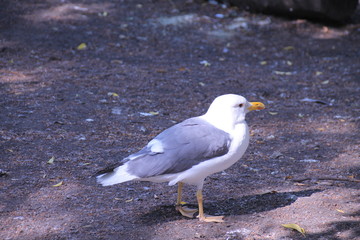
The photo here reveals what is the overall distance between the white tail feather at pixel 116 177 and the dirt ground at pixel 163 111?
317 mm

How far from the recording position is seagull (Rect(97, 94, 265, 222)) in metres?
3.57

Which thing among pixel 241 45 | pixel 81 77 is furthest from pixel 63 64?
pixel 241 45

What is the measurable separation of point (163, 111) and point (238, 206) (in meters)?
2.55

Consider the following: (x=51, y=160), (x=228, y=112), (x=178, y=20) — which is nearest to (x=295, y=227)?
(x=228, y=112)

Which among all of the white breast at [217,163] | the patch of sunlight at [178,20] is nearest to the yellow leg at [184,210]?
the white breast at [217,163]

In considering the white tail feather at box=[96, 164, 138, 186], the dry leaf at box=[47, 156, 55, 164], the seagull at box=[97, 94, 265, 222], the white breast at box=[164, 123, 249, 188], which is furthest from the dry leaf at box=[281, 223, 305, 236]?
the dry leaf at box=[47, 156, 55, 164]

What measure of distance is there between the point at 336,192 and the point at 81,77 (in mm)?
4145

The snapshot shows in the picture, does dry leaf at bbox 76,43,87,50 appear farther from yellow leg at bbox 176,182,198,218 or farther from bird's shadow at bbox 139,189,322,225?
yellow leg at bbox 176,182,198,218

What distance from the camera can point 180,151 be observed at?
3596 millimetres

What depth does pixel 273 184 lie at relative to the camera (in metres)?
4.50

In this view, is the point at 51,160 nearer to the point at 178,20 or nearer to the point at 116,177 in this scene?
the point at 116,177

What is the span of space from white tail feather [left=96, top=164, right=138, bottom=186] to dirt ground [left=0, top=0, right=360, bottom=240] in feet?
1.04

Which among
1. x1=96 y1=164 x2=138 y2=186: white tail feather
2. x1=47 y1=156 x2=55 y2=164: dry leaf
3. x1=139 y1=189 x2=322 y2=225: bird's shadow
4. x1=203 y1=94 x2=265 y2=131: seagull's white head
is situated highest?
x1=203 y1=94 x2=265 y2=131: seagull's white head

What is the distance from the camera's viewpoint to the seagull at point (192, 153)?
141 inches
